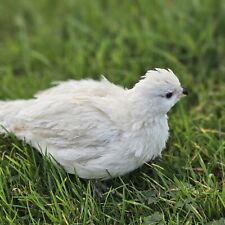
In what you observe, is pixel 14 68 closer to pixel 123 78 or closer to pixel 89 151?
pixel 123 78

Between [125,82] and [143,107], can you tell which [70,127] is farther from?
[125,82]

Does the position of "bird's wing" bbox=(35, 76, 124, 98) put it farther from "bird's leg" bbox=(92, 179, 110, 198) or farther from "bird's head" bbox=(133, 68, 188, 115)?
"bird's leg" bbox=(92, 179, 110, 198)

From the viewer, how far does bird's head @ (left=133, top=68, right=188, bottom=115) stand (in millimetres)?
2916

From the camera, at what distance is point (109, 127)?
9.66 ft

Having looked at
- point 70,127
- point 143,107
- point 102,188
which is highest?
point 143,107

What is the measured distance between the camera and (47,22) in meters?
5.03

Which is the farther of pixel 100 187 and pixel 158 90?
pixel 100 187

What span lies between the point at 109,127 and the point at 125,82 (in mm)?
1120

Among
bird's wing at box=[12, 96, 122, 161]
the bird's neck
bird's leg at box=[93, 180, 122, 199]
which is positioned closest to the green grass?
bird's leg at box=[93, 180, 122, 199]

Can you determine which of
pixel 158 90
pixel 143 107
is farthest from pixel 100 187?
pixel 158 90

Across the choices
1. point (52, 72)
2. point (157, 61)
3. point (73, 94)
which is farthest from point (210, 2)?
point (73, 94)

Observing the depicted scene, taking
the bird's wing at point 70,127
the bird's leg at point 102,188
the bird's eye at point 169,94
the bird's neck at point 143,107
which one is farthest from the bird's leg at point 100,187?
the bird's eye at point 169,94

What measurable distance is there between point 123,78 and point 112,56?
0.76 feet

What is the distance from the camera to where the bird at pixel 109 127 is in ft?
9.61
